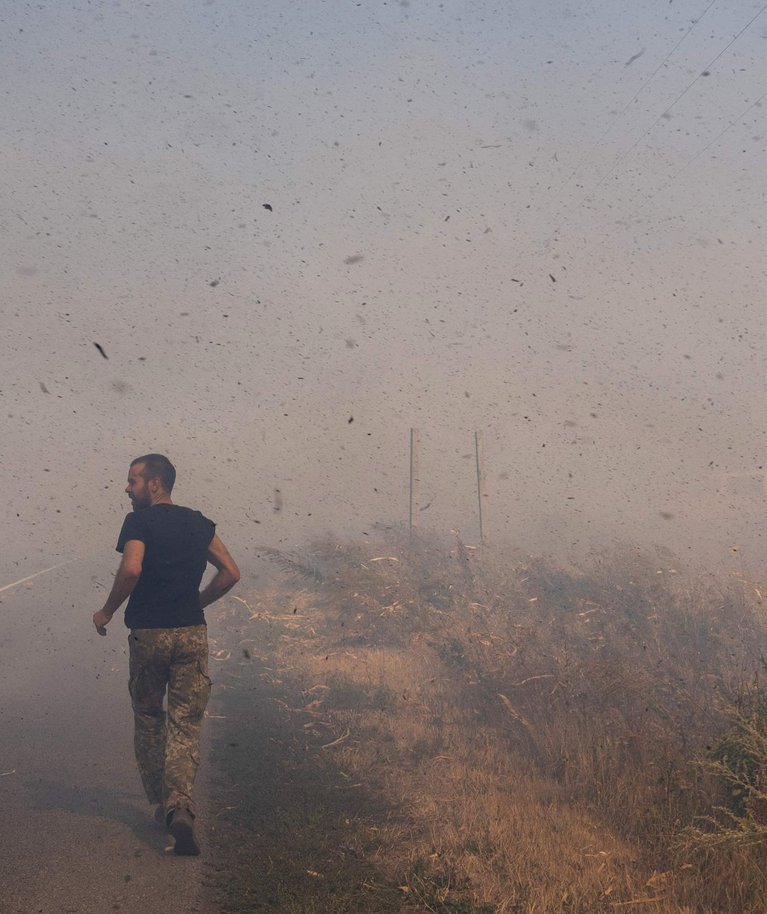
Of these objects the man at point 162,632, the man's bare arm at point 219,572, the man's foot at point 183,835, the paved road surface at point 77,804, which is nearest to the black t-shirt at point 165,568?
the man at point 162,632

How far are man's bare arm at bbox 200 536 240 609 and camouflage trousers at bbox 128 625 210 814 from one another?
41 cm

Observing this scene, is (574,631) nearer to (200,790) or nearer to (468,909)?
(200,790)

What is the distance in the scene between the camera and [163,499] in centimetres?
573

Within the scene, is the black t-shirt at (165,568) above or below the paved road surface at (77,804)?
above

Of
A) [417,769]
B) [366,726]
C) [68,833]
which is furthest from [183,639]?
[366,726]

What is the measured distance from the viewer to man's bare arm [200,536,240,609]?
5.70 metres

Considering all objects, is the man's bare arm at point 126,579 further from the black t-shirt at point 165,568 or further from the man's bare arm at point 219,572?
the man's bare arm at point 219,572

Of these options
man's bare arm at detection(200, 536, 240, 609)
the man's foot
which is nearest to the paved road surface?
the man's foot

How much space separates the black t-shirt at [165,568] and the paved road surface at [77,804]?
4.58 ft

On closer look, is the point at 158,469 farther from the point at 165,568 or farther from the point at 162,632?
the point at 162,632

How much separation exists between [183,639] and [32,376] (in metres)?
68.6

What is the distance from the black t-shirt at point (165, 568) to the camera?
5.36 m

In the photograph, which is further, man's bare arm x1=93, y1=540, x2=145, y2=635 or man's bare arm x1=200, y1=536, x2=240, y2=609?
man's bare arm x1=200, y1=536, x2=240, y2=609

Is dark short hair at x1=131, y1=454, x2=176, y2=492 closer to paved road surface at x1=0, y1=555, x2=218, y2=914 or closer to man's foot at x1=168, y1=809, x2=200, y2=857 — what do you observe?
man's foot at x1=168, y1=809, x2=200, y2=857
